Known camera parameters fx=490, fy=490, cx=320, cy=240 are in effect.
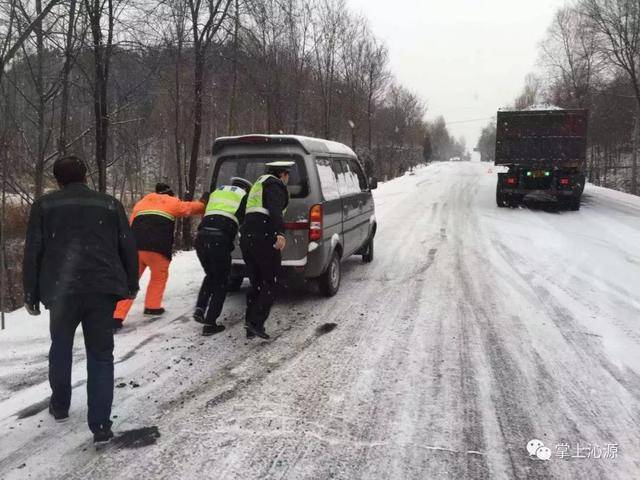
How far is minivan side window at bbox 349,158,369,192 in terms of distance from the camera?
314 inches

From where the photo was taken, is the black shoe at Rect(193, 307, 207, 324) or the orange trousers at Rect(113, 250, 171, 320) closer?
the black shoe at Rect(193, 307, 207, 324)

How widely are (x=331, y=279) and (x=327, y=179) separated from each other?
4.30 feet

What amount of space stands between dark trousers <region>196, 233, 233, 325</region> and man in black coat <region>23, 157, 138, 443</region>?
1.81 m

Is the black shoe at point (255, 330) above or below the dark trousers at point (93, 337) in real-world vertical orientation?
below

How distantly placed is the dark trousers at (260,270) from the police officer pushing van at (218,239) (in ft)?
0.81

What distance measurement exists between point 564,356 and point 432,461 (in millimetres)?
2277

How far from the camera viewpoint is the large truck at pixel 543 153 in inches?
607

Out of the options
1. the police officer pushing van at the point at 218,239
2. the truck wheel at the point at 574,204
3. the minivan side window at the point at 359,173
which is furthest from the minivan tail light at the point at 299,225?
the truck wheel at the point at 574,204

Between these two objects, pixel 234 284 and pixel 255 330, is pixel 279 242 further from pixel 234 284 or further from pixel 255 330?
pixel 234 284

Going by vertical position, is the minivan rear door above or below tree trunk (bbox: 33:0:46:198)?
below

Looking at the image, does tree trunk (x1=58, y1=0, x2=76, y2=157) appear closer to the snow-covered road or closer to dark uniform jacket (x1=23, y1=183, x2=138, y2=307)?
the snow-covered road

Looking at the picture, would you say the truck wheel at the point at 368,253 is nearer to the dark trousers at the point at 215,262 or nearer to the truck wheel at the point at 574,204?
the dark trousers at the point at 215,262

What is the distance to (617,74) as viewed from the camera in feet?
96.2

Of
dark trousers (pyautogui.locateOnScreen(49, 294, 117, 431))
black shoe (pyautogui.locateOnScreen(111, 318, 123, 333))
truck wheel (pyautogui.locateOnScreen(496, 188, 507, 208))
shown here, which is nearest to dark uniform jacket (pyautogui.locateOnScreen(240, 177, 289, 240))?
black shoe (pyautogui.locateOnScreen(111, 318, 123, 333))
